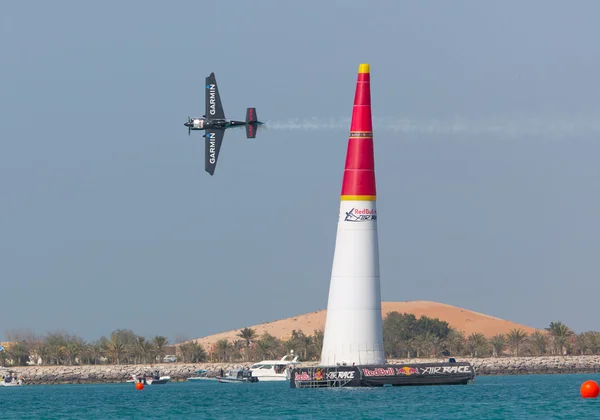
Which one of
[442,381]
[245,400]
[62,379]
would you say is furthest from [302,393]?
[62,379]

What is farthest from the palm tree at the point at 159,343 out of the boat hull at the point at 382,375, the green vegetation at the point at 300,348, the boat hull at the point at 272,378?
the boat hull at the point at 382,375

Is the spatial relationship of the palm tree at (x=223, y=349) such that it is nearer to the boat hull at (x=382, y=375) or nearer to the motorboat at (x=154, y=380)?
the motorboat at (x=154, y=380)

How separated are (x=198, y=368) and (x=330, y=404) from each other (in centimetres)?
6268

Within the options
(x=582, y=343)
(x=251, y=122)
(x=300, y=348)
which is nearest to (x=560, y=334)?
(x=582, y=343)

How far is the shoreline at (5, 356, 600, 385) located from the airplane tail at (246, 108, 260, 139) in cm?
5026

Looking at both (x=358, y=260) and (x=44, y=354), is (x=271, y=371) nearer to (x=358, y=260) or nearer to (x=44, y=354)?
(x=44, y=354)

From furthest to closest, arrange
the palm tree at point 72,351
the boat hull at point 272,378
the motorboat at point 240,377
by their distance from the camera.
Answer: the palm tree at point 72,351 → the motorboat at point 240,377 → the boat hull at point 272,378

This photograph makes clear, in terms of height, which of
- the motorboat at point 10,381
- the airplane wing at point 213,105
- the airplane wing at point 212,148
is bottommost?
the motorboat at point 10,381

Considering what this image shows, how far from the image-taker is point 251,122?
7575 cm

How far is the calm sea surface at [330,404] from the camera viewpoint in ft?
224

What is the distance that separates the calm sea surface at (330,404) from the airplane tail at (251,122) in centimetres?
1560

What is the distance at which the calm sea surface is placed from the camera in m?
68.2

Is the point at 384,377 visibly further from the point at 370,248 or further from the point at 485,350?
the point at 485,350

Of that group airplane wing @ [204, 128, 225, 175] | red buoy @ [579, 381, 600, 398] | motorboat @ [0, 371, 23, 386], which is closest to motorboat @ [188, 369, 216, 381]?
motorboat @ [0, 371, 23, 386]
